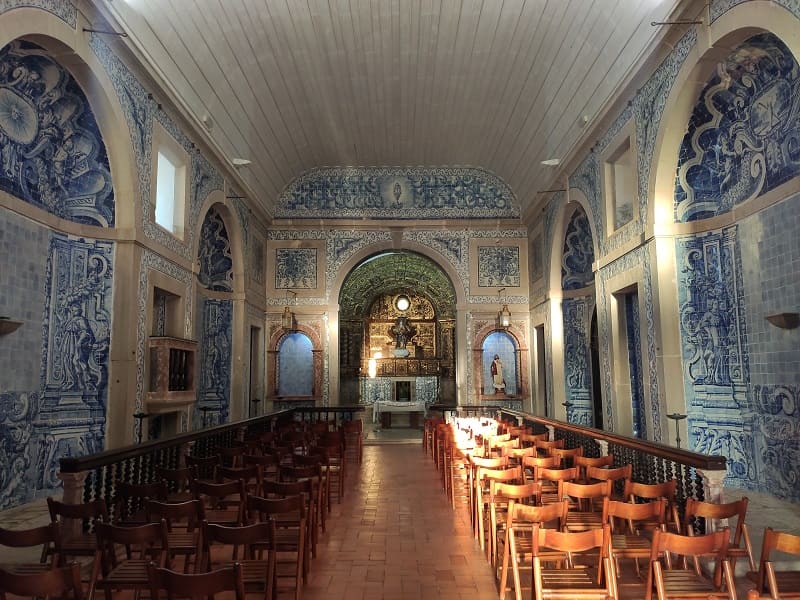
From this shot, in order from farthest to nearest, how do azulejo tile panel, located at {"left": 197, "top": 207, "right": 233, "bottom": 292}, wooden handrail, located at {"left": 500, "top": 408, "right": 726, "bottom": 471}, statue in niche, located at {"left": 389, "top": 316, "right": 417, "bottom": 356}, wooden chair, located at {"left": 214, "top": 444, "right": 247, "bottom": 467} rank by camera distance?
statue in niche, located at {"left": 389, "top": 316, "right": 417, "bottom": 356}, azulejo tile panel, located at {"left": 197, "top": 207, "right": 233, "bottom": 292}, wooden chair, located at {"left": 214, "top": 444, "right": 247, "bottom": 467}, wooden handrail, located at {"left": 500, "top": 408, "right": 726, "bottom": 471}

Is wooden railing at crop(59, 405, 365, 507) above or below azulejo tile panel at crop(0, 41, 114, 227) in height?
below

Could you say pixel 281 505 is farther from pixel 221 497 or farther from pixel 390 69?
pixel 390 69

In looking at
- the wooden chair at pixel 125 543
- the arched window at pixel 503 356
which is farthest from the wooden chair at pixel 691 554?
the arched window at pixel 503 356

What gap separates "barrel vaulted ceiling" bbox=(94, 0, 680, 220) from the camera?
9.50 m

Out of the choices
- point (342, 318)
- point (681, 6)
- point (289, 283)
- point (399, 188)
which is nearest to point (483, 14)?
point (681, 6)

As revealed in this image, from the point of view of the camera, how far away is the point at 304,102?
44.8 feet

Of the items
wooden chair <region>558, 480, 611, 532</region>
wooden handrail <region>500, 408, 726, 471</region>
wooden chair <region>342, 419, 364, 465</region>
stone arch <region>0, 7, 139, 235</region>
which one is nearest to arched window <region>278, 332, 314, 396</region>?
wooden chair <region>342, 419, 364, 465</region>

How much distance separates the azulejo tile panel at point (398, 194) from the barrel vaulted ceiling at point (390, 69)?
1.75 metres

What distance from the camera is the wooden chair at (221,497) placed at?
4980 millimetres

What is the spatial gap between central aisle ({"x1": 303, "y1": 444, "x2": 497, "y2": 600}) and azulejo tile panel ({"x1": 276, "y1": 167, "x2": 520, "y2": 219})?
10.3 m

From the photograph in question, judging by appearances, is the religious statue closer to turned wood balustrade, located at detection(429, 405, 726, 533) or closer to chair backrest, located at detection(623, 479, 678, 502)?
turned wood balustrade, located at detection(429, 405, 726, 533)

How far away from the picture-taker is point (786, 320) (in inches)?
303

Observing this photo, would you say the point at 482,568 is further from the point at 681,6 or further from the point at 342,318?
the point at 342,318

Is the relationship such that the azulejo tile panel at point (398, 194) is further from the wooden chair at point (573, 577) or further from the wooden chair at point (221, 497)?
the wooden chair at point (573, 577)
